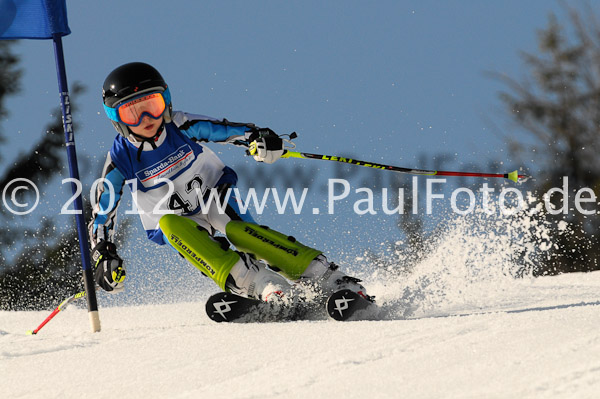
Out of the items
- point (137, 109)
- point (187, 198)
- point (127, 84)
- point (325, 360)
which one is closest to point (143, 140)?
point (137, 109)

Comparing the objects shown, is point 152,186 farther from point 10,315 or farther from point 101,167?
point 10,315

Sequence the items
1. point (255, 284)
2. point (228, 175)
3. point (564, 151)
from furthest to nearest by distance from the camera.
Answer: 1. point (564, 151)
2. point (228, 175)
3. point (255, 284)

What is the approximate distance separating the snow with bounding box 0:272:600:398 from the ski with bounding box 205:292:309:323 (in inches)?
6.9

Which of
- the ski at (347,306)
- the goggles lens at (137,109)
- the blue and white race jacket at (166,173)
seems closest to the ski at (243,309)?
the ski at (347,306)

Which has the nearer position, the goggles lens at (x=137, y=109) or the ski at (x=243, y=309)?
the ski at (x=243, y=309)

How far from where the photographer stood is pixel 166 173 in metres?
4.30

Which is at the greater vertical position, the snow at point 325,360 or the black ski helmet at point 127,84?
the black ski helmet at point 127,84

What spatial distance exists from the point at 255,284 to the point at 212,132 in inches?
44.8

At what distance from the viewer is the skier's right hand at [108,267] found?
13.6 ft

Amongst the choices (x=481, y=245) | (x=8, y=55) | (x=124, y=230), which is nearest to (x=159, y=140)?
(x=481, y=245)

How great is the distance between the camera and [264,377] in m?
2.60

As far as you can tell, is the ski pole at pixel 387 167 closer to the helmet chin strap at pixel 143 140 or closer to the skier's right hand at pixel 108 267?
the helmet chin strap at pixel 143 140

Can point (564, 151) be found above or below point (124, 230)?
above

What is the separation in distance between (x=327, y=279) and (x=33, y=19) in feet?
9.26
